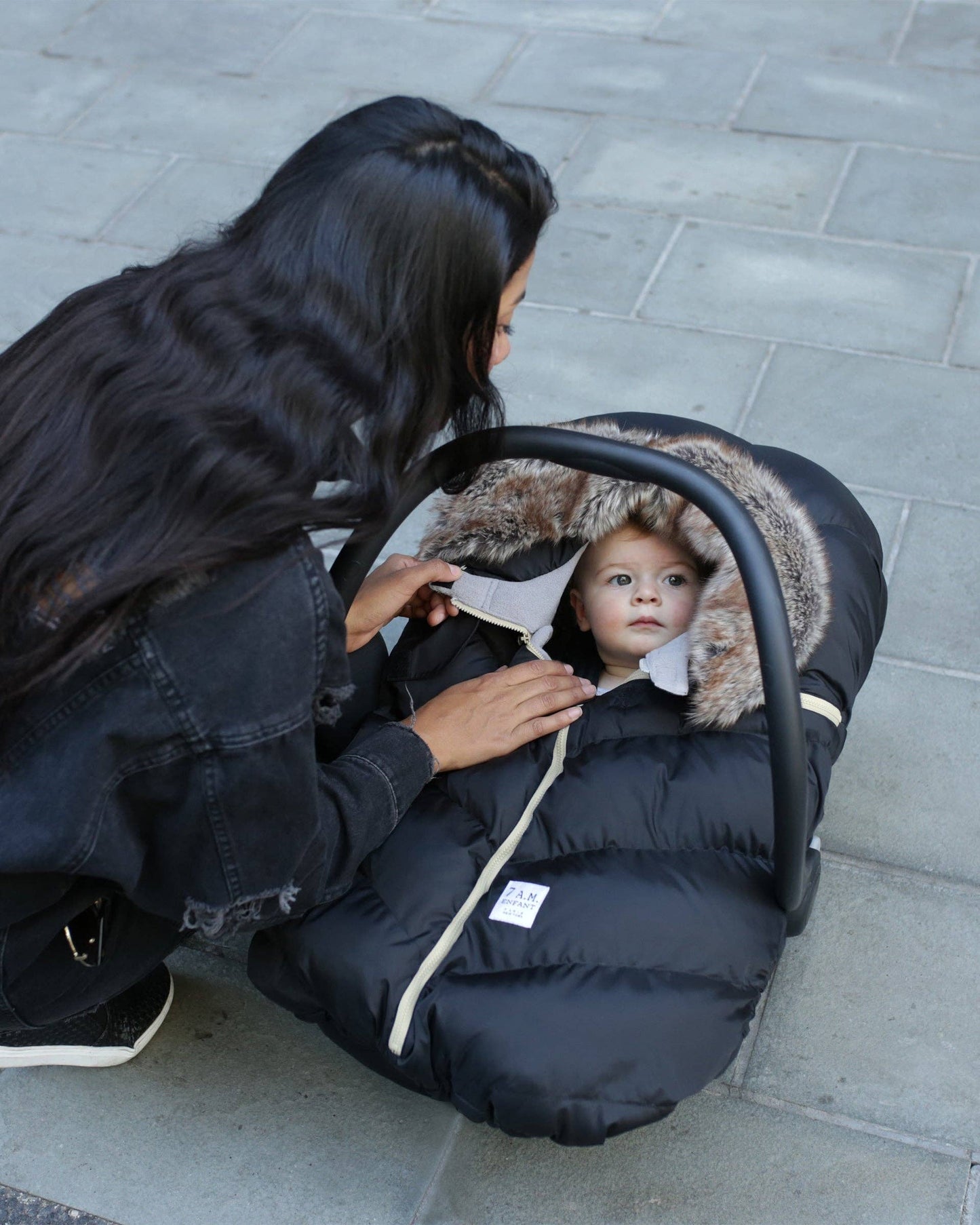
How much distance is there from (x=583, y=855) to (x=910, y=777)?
85 cm

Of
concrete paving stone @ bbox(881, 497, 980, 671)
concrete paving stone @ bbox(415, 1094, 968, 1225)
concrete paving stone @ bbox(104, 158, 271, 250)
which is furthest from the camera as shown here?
concrete paving stone @ bbox(104, 158, 271, 250)

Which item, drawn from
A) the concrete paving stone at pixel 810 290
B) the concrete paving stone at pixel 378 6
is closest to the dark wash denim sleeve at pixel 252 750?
the concrete paving stone at pixel 810 290

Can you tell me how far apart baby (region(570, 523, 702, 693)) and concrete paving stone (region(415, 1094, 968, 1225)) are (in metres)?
0.69

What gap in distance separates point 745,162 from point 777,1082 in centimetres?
310

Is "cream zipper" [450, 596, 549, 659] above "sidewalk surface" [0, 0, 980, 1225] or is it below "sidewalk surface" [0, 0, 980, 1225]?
above

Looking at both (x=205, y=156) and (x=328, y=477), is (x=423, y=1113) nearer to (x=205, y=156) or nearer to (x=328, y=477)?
(x=328, y=477)

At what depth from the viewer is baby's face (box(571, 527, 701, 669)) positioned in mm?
2098

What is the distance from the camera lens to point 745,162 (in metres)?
4.14

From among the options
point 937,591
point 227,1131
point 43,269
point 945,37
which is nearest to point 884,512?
point 937,591

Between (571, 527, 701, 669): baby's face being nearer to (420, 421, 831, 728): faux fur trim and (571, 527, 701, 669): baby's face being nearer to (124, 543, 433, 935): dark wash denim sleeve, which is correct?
(420, 421, 831, 728): faux fur trim

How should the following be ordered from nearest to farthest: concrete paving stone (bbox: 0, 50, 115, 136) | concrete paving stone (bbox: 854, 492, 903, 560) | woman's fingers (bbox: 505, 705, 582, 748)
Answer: woman's fingers (bbox: 505, 705, 582, 748) < concrete paving stone (bbox: 854, 492, 903, 560) < concrete paving stone (bbox: 0, 50, 115, 136)

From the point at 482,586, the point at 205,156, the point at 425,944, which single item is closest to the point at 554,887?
the point at 425,944

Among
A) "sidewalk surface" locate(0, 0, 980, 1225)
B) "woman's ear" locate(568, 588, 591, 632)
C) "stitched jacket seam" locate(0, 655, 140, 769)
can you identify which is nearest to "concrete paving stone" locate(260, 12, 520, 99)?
"sidewalk surface" locate(0, 0, 980, 1225)

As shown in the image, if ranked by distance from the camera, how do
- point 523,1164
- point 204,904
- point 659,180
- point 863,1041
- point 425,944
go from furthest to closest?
point 659,180 → point 863,1041 → point 523,1164 → point 425,944 → point 204,904
